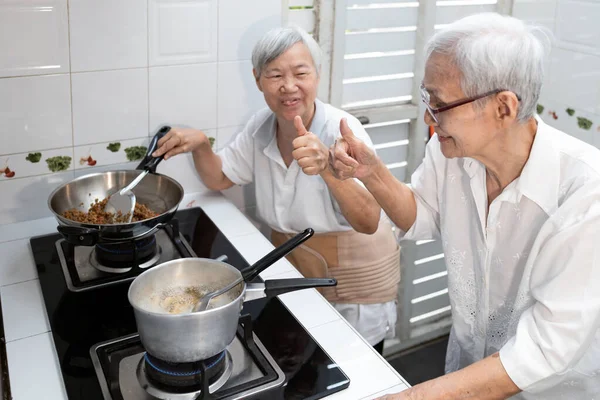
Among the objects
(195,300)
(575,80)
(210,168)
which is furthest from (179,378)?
(575,80)

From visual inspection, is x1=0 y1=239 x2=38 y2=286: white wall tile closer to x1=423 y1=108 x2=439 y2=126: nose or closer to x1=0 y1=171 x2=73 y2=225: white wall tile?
x1=0 y1=171 x2=73 y2=225: white wall tile

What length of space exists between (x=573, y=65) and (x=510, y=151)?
1265mm

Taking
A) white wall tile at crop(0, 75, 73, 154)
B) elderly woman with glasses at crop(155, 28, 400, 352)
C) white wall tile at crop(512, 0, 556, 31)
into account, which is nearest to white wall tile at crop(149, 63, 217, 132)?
elderly woman with glasses at crop(155, 28, 400, 352)

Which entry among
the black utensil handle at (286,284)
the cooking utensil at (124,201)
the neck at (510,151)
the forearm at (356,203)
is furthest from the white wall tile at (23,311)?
the neck at (510,151)

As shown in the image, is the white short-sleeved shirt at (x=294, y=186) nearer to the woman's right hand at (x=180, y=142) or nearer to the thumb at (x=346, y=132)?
the woman's right hand at (x=180, y=142)

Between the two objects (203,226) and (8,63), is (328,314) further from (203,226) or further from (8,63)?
(8,63)

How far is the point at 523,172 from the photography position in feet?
4.57

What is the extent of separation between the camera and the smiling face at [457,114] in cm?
131

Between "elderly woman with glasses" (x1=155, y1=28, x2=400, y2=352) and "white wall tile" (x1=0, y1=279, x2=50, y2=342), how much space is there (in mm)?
542

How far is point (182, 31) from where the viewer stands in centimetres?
196

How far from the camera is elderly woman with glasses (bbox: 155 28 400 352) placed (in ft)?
5.96

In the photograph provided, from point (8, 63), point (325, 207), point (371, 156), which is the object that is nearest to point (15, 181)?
point (8, 63)

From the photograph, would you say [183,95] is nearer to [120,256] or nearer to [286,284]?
[120,256]

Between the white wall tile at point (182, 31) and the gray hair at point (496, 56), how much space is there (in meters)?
0.89
